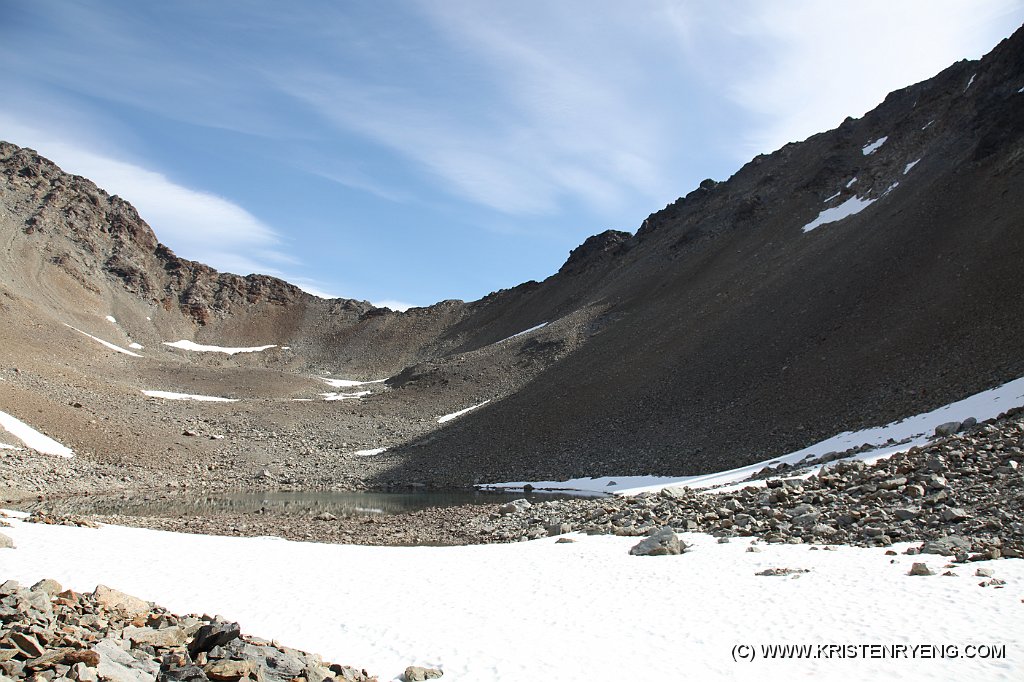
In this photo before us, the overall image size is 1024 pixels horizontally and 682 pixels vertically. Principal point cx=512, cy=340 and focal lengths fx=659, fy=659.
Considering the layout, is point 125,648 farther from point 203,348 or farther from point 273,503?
point 203,348

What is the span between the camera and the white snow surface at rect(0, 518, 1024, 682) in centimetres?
805

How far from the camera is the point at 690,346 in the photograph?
142 ft

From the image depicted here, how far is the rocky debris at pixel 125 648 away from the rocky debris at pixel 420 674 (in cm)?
45

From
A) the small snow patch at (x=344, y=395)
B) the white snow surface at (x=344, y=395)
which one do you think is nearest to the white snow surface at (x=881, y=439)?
the small snow patch at (x=344, y=395)

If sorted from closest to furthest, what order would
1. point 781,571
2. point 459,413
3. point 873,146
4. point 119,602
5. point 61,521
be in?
point 119,602
point 781,571
point 61,521
point 459,413
point 873,146

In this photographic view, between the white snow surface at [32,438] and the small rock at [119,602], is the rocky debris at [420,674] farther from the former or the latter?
the white snow surface at [32,438]

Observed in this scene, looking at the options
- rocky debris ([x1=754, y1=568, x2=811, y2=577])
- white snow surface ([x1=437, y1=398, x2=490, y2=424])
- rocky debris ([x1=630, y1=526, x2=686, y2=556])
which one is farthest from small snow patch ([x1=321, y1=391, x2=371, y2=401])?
rocky debris ([x1=754, y1=568, x2=811, y2=577])

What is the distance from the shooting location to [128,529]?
1792 centimetres

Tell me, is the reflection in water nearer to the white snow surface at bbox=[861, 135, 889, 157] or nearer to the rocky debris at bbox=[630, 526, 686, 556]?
the rocky debris at bbox=[630, 526, 686, 556]

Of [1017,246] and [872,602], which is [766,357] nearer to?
[1017,246]

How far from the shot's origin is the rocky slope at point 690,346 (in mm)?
31078

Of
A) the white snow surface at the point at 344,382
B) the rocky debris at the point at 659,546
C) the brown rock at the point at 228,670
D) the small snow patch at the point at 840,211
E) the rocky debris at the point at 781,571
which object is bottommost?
the brown rock at the point at 228,670

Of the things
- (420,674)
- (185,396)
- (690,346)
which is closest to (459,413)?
(690,346)

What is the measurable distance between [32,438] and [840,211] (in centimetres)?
5759
